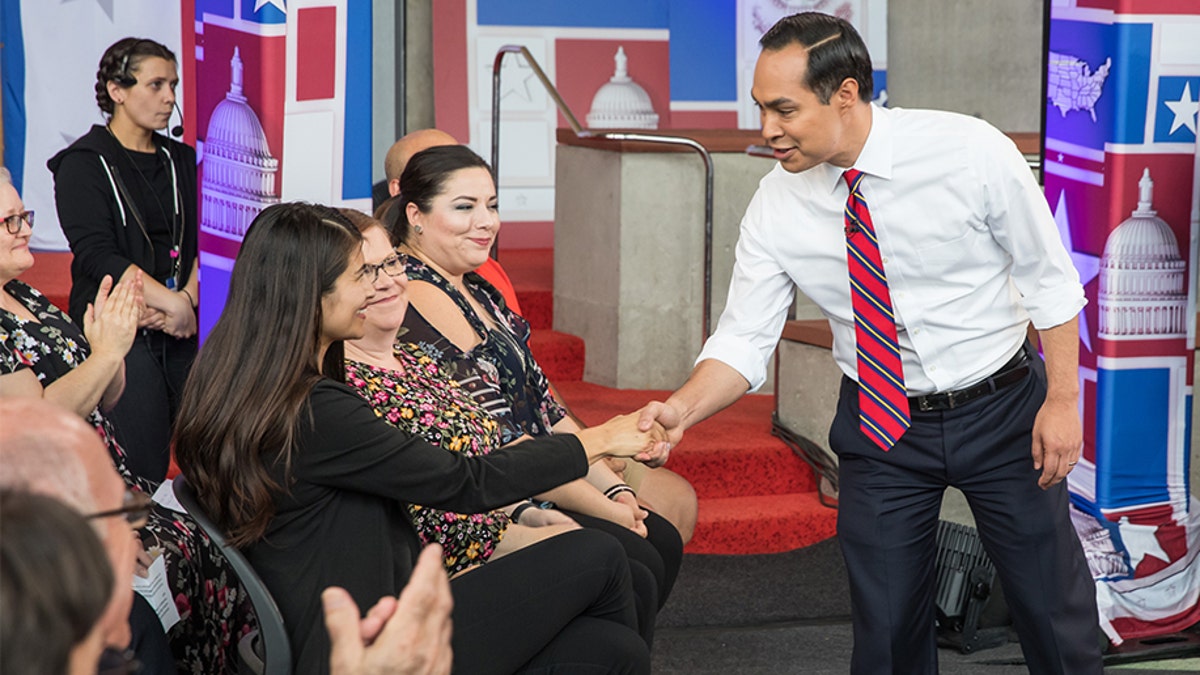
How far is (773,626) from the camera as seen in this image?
4.00 meters

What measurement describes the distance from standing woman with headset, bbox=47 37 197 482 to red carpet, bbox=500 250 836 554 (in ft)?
5.94

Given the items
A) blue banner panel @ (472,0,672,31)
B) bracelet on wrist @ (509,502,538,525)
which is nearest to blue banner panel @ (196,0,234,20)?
bracelet on wrist @ (509,502,538,525)

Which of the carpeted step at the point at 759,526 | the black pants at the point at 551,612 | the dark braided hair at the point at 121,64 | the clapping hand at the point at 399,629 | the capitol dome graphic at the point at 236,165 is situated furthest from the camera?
the carpeted step at the point at 759,526

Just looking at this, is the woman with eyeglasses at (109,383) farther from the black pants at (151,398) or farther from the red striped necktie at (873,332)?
the red striped necktie at (873,332)

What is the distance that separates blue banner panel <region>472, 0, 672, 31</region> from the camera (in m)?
7.83

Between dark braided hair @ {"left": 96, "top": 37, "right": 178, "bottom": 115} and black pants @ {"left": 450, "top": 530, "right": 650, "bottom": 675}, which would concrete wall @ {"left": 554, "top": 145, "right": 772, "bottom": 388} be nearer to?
dark braided hair @ {"left": 96, "top": 37, "right": 178, "bottom": 115}

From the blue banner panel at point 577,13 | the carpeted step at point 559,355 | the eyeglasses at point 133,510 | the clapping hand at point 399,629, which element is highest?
the blue banner panel at point 577,13

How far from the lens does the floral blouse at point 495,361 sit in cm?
303

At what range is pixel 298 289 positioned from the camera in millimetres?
2324

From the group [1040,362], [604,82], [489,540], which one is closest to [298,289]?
[489,540]

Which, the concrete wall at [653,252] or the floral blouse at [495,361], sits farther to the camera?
the concrete wall at [653,252]

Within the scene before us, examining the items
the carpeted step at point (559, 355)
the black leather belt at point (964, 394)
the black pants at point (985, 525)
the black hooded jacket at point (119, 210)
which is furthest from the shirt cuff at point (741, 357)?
the carpeted step at point (559, 355)

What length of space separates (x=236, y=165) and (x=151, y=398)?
798 millimetres

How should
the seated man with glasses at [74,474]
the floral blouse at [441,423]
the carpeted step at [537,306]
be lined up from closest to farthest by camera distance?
the seated man with glasses at [74,474]
the floral blouse at [441,423]
the carpeted step at [537,306]
